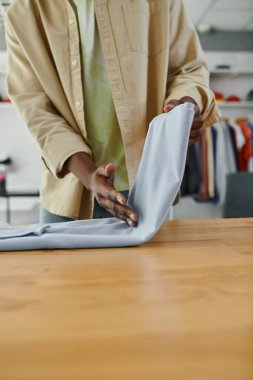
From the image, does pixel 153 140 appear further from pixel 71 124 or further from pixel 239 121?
pixel 239 121

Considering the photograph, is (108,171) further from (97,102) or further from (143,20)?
(143,20)

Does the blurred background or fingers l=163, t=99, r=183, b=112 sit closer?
fingers l=163, t=99, r=183, b=112

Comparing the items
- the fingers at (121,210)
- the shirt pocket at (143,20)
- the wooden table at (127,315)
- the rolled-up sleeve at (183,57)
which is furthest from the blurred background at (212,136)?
the wooden table at (127,315)

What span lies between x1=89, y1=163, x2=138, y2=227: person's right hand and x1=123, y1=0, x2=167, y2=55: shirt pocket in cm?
42

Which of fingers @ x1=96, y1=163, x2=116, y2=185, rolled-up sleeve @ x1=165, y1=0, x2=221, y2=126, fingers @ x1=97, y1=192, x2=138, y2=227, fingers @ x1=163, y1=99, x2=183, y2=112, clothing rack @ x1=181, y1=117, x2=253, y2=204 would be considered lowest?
clothing rack @ x1=181, y1=117, x2=253, y2=204

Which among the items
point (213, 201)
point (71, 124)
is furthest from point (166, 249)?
point (213, 201)

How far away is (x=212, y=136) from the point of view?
358cm

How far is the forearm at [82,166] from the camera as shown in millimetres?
777

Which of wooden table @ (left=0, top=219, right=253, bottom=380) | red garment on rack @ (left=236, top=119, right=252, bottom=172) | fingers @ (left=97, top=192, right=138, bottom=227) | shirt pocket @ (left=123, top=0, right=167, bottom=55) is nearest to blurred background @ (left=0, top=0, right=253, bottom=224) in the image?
red garment on rack @ (left=236, top=119, right=252, bottom=172)

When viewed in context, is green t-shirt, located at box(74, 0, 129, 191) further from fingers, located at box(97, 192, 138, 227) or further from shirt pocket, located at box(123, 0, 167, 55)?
fingers, located at box(97, 192, 138, 227)

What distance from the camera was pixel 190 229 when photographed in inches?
28.7

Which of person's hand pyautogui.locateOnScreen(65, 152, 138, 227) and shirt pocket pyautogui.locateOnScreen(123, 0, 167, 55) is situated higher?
shirt pocket pyautogui.locateOnScreen(123, 0, 167, 55)

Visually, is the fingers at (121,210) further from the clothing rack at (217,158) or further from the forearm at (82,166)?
the clothing rack at (217,158)

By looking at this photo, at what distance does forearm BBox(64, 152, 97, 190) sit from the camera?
0.78 m
